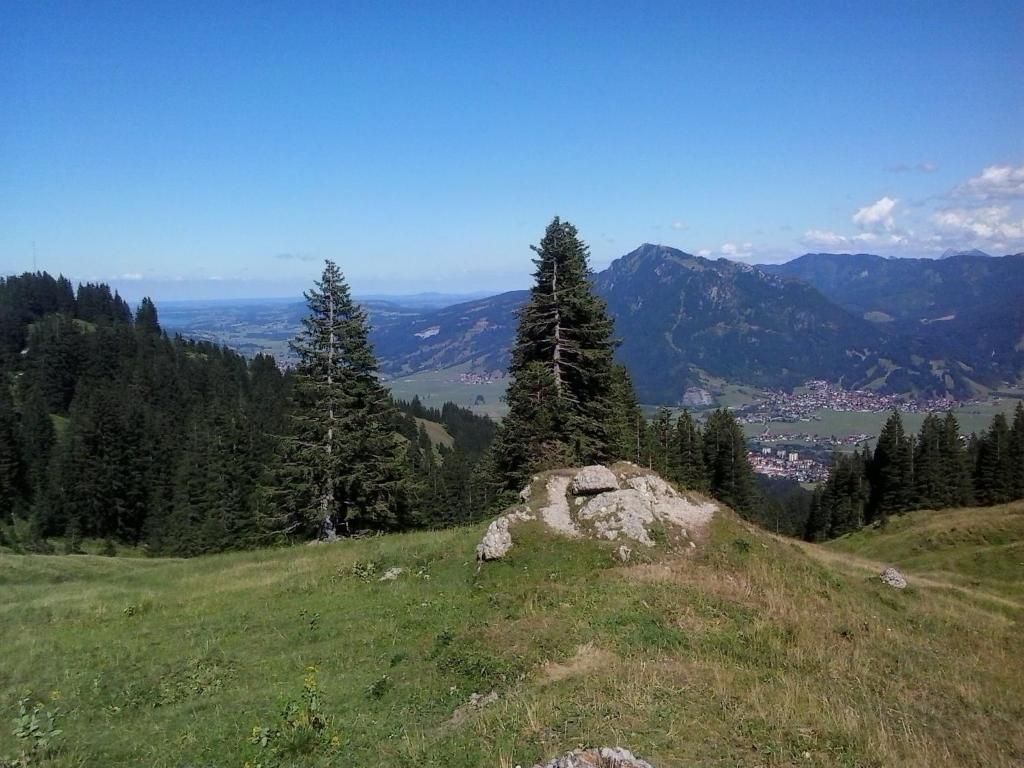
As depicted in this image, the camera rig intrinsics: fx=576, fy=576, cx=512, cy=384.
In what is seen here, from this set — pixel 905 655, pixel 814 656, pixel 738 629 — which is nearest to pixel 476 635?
pixel 738 629

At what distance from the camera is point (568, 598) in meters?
15.7

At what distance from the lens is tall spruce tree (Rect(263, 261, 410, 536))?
3434cm

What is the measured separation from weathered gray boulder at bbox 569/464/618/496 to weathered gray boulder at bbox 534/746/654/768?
14116mm

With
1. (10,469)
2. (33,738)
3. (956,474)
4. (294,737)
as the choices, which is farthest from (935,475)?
(10,469)

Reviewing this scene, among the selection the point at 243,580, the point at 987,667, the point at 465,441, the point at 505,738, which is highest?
the point at 505,738

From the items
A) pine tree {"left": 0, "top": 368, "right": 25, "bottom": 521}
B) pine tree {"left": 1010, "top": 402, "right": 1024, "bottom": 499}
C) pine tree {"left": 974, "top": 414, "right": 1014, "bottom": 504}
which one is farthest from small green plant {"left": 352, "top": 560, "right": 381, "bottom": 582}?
pine tree {"left": 1010, "top": 402, "right": 1024, "bottom": 499}

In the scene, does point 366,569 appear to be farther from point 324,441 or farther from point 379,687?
point 324,441

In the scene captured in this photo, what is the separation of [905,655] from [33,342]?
163 meters

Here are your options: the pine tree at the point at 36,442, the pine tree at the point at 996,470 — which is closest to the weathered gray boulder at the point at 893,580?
A: the pine tree at the point at 996,470

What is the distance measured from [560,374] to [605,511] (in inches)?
665

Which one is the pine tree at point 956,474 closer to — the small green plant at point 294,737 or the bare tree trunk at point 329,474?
the bare tree trunk at point 329,474

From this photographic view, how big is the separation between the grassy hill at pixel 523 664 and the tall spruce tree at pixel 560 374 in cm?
1096

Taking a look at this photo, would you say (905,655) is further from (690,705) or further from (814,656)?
(690,705)

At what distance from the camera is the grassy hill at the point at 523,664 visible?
30.1 ft
